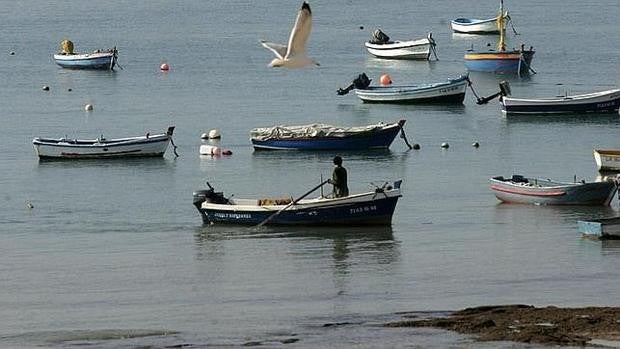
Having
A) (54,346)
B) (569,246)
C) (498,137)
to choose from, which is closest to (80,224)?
A: (569,246)

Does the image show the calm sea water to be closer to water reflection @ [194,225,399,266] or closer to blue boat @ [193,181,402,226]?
water reflection @ [194,225,399,266]

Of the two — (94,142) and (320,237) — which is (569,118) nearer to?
(94,142)

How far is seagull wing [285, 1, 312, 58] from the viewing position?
1603 cm

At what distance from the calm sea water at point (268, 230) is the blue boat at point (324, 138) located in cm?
57

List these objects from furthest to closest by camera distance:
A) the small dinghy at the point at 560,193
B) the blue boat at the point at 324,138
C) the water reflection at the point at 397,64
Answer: the water reflection at the point at 397,64 < the blue boat at the point at 324,138 < the small dinghy at the point at 560,193

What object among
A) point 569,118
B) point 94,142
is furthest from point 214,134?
point 569,118

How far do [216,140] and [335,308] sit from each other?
88.3 feet

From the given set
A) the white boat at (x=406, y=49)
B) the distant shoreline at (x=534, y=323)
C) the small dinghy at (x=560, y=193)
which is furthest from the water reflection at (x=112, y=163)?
the white boat at (x=406, y=49)

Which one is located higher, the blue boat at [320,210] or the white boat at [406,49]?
the white boat at [406,49]

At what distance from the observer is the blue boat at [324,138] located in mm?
46719

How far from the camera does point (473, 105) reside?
197ft

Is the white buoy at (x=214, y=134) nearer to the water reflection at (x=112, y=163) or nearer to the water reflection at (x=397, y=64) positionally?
the water reflection at (x=112, y=163)

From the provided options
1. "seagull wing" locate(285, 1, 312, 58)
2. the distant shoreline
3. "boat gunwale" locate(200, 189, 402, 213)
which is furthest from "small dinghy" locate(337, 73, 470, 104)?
"seagull wing" locate(285, 1, 312, 58)

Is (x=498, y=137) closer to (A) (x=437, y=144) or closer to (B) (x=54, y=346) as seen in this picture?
(A) (x=437, y=144)
